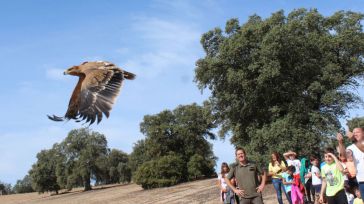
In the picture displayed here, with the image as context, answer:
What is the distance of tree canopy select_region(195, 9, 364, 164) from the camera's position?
30547mm

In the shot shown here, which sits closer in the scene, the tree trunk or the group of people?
the group of people

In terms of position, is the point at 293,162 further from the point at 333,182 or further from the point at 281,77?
the point at 281,77

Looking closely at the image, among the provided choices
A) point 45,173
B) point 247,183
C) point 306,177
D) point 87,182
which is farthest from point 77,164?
point 247,183

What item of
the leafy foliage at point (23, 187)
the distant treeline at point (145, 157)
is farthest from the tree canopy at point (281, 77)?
the leafy foliage at point (23, 187)

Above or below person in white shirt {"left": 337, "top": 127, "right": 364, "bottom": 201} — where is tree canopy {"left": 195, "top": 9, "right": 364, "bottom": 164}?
above

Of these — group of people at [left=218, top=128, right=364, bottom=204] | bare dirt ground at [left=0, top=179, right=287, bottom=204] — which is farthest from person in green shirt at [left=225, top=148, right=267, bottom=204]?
bare dirt ground at [left=0, top=179, right=287, bottom=204]

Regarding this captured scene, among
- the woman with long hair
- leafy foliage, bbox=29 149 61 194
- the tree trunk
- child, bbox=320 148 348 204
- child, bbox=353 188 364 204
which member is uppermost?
leafy foliage, bbox=29 149 61 194

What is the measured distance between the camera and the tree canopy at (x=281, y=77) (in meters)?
30.5

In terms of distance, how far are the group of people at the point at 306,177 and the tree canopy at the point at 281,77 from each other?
16.9 meters

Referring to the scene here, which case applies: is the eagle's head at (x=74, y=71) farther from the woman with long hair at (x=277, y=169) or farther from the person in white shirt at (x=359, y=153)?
the woman with long hair at (x=277, y=169)

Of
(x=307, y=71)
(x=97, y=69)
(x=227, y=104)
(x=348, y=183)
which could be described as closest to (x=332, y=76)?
(x=307, y=71)

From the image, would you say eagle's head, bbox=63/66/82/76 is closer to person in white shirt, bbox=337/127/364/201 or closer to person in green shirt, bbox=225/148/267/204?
person in white shirt, bbox=337/127/364/201

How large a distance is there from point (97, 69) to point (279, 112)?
28.2 metres

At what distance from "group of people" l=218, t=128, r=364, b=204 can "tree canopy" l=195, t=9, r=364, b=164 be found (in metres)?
16.9
